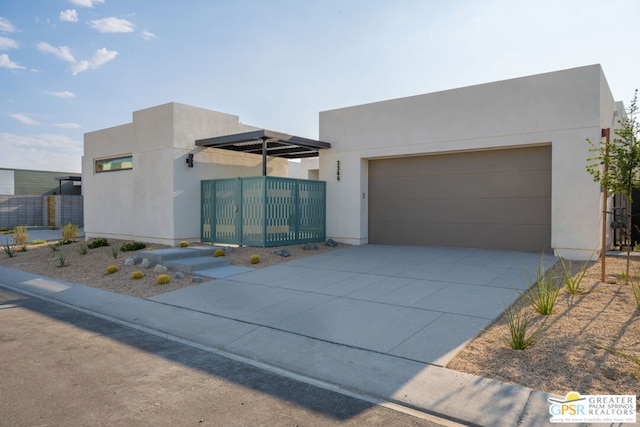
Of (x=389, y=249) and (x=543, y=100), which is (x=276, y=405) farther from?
(x=543, y=100)

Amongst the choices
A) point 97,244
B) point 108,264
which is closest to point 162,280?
point 108,264

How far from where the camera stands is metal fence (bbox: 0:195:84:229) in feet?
91.6

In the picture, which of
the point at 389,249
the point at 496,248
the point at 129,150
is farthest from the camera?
the point at 129,150

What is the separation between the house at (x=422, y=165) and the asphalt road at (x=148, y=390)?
8042 mm

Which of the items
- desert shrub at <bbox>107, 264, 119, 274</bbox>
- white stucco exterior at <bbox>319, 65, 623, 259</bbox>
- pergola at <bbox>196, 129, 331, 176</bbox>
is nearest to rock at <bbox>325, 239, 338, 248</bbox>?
white stucco exterior at <bbox>319, 65, 623, 259</bbox>

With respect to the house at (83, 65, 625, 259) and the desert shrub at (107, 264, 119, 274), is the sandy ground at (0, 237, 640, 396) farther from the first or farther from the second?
the house at (83, 65, 625, 259)

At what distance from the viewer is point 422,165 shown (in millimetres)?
13547

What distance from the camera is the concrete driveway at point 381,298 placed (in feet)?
18.9

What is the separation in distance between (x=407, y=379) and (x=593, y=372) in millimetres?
1826

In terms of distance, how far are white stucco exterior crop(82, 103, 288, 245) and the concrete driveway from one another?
16.9ft

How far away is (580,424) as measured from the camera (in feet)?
11.6

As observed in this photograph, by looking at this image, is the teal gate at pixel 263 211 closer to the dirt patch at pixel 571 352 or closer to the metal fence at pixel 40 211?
the dirt patch at pixel 571 352

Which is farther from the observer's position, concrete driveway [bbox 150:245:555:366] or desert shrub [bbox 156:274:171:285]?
desert shrub [bbox 156:274:171:285]

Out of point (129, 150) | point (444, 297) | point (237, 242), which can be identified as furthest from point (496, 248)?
point (129, 150)
